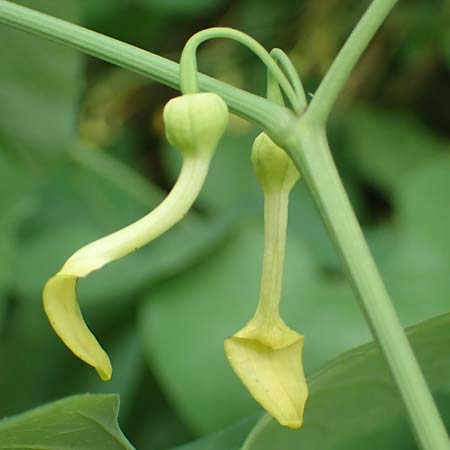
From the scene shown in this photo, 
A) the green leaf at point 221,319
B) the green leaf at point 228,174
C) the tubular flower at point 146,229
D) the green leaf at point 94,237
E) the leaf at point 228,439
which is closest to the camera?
the tubular flower at point 146,229

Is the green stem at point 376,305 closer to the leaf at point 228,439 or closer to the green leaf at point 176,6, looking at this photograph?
the leaf at point 228,439

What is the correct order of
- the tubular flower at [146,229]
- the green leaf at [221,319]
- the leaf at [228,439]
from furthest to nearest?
the green leaf at [221,319] → the leaf at [228,439] → the tubular flower at [146,229]

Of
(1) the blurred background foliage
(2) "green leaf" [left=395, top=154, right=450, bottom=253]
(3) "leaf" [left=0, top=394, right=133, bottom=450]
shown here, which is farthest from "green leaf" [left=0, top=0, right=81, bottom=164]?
(3) "leaf" [left=0, top=394, right=133, bottom=450]

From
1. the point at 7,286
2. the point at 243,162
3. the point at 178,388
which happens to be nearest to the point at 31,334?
the point at 7,286

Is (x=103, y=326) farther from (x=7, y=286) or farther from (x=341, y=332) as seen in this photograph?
(x=341, y=332)

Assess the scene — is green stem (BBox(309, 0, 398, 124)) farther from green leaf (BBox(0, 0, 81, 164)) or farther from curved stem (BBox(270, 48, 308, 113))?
green leaf (BBox(0, 0, 81, 164))

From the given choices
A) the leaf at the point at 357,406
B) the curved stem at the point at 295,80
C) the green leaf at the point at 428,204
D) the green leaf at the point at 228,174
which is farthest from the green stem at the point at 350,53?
the green leaf at the point at 228,174

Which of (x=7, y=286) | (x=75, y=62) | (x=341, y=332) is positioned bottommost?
(x=341, y=332)
